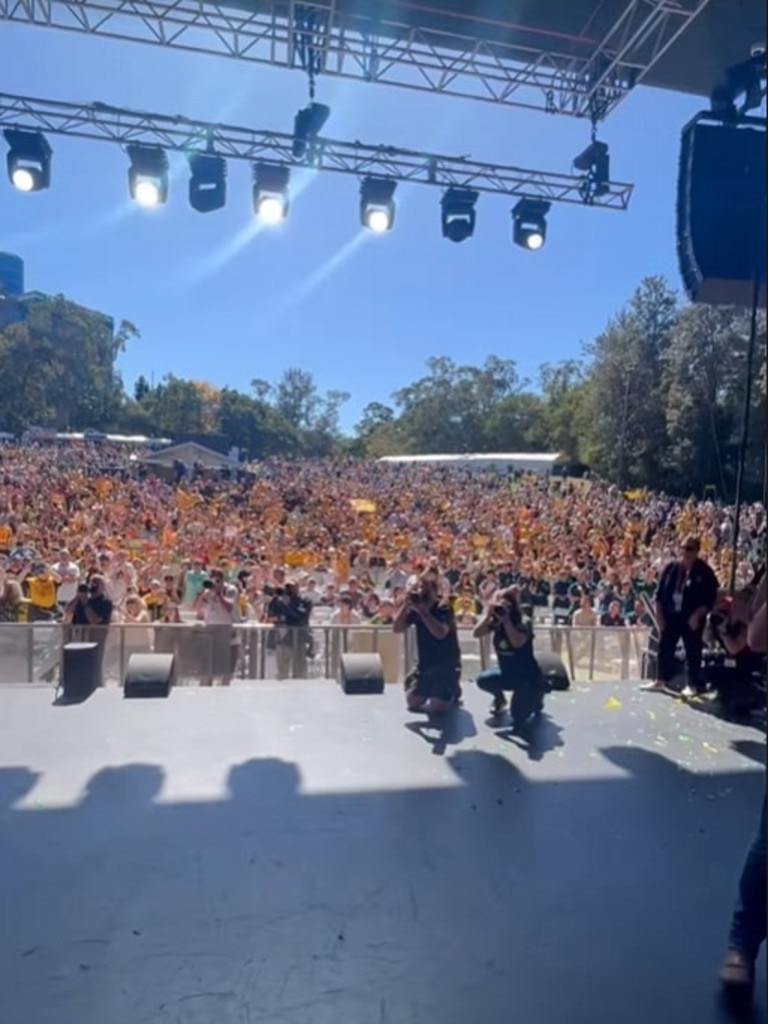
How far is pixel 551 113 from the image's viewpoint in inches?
235

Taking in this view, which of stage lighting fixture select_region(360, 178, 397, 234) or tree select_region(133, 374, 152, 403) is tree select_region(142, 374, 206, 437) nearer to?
tree select_region(133, 374, 152, 403)

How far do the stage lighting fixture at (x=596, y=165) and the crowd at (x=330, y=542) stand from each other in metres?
3.22

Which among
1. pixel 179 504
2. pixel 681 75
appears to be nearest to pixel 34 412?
pixel 179 504

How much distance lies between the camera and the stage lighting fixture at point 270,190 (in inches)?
247

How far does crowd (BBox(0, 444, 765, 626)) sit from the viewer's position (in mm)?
8531

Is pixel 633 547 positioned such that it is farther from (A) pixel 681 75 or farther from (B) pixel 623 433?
(B) pixel 623 433

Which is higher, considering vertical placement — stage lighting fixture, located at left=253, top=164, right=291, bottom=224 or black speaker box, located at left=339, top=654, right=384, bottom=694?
stage lighting fixture, located at left=253, top=164, right=291, bottom=224

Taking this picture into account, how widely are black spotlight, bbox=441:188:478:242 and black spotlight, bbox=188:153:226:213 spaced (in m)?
1.89

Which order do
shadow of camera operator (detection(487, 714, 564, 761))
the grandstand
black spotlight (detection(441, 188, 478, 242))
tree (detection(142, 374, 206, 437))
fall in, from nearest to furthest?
shadow of camera operator (detection(487, 714, 564, 761)) → black spotlight (detection(441, 188, 478, 242)) → the grandstand → tree (detection(142, 374, 206, 437))

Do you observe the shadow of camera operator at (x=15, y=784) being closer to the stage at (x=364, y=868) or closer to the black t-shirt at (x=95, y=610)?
the stage at (x=364, y=868)

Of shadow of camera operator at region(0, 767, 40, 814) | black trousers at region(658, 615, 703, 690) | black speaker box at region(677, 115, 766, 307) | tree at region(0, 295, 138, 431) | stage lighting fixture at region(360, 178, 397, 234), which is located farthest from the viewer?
tree at region(0, 295, 138, 431)

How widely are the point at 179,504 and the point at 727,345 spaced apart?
47.2 feet

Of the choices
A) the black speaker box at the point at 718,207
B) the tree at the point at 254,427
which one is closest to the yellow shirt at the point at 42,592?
the black speaker box at the point at 718,207

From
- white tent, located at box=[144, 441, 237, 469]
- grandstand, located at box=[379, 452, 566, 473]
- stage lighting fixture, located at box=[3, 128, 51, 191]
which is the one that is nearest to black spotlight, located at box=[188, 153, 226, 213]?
stage lighting fixture, located at box=[3, 128, 51, 191]
